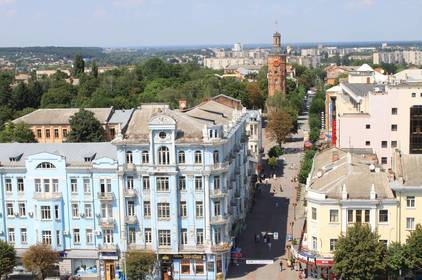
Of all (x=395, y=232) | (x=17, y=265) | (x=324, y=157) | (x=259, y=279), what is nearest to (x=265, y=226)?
(x=324, y=157)

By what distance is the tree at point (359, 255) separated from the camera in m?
46.0

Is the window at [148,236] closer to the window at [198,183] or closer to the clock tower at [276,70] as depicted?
the window at [198,183]

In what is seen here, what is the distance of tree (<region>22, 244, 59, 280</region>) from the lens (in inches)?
1969

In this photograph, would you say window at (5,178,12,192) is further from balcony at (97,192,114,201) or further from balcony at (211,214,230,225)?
balcony at (211,214,230,225)

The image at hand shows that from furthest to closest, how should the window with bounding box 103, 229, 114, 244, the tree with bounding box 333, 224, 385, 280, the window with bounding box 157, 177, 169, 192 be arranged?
the window with bounding box 103, 229, 114, 244, the window with bounding box 157, 177, 169, 192, the tree with bounding box 333, 224, 385, 280

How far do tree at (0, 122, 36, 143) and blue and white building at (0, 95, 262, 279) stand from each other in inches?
1425

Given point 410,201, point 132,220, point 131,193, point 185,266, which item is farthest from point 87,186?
point 410,201

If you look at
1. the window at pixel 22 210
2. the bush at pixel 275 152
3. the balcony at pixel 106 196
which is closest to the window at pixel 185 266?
the balcony at pixel 106 196

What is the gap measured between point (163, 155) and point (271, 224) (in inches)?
754

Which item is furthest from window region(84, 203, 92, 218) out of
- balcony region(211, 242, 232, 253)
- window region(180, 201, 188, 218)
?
balcony region(211, 242, 232, 253)

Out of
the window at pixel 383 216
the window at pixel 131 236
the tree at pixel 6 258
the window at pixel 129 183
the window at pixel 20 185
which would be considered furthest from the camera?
the window at pixel 20 185

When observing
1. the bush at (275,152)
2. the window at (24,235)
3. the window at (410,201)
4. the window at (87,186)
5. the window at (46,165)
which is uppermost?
the window at (46,165)

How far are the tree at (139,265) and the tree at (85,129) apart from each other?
4144 cm

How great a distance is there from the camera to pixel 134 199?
2056 inches
